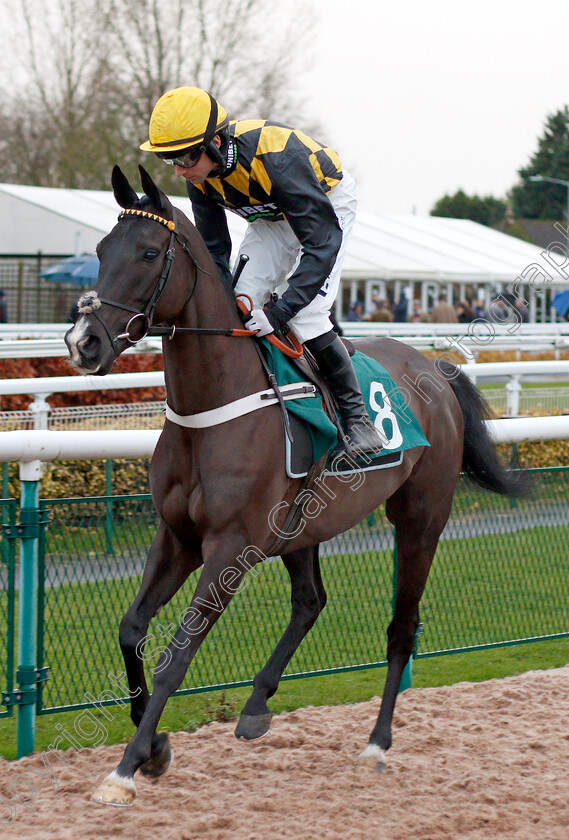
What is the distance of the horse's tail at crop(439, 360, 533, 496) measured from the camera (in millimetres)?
4547

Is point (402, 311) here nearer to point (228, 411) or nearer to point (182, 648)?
point (228, 411)

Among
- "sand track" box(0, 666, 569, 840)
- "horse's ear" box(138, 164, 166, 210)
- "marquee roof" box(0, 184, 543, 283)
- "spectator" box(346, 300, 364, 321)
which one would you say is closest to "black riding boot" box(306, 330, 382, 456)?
"horse's ear" box(138, 164, 166, 210)

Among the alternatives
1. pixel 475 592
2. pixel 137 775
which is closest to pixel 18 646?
pixel 137 775

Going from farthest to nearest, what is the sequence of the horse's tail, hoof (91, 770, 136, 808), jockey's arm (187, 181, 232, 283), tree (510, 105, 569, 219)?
tree (510, 105, 569, 219) → the horse's tail → jockey's arm (187, 181, 232, 283) → hoof (91, 770, 136, 808)

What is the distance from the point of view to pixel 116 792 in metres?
2.94

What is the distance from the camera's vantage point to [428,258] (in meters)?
27.4

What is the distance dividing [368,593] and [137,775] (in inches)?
60.9

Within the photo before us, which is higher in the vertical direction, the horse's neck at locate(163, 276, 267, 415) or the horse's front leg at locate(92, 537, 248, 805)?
the horse's neck at locate(163, 276, 267, 415)

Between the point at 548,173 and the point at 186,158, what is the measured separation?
217 ft

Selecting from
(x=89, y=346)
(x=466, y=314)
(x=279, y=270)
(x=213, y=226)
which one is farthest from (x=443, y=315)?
(x=89, y=346)

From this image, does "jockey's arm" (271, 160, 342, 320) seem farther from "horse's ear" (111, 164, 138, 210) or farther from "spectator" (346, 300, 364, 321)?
"spectator" (346, 300, 364, 321)

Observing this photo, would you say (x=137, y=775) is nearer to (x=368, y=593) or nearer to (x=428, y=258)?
(x=368, y=593)

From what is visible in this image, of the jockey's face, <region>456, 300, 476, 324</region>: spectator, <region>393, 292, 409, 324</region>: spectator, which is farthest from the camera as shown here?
<region>393, 292, 409, 324</region>: spectator

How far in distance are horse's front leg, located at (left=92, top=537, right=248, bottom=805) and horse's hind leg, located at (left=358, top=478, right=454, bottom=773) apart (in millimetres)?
1140
